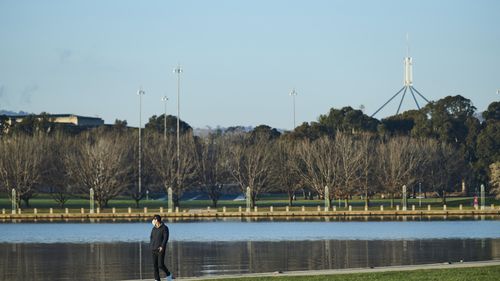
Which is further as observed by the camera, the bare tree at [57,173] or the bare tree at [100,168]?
the bare tree at [57,173]

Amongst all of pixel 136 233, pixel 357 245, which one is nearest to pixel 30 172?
pixel 136 233

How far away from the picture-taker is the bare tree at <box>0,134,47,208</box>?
13025cm

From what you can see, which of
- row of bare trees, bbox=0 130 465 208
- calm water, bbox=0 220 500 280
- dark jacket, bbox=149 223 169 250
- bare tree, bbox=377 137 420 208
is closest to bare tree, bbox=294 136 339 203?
row of bare trees, bbox=0 130 465 208

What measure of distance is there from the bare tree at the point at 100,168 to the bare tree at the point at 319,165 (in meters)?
19.6

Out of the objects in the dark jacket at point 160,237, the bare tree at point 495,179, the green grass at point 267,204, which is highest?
the bare tree at point 495,179

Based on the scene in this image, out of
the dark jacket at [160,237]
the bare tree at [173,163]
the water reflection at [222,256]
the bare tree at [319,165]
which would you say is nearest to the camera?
the dark jacket at [160,237]

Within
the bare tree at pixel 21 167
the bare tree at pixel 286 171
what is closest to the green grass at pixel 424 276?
the bare tree at pixel 21 167

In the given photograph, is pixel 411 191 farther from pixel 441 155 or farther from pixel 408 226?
pixel 408 226

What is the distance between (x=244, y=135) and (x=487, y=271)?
125337 millimetres

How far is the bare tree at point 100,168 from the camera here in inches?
5012

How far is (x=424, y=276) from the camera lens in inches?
1506

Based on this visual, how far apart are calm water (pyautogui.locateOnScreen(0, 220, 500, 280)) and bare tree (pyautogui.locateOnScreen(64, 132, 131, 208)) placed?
26534 millimetres

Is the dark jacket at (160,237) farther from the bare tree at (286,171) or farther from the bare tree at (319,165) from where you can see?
the bare tree at (286,171)

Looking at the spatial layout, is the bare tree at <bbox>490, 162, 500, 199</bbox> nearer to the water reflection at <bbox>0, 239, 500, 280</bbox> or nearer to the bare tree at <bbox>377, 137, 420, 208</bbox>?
the bare tree at <bbox>377, 137, 420, 208</bbox>
